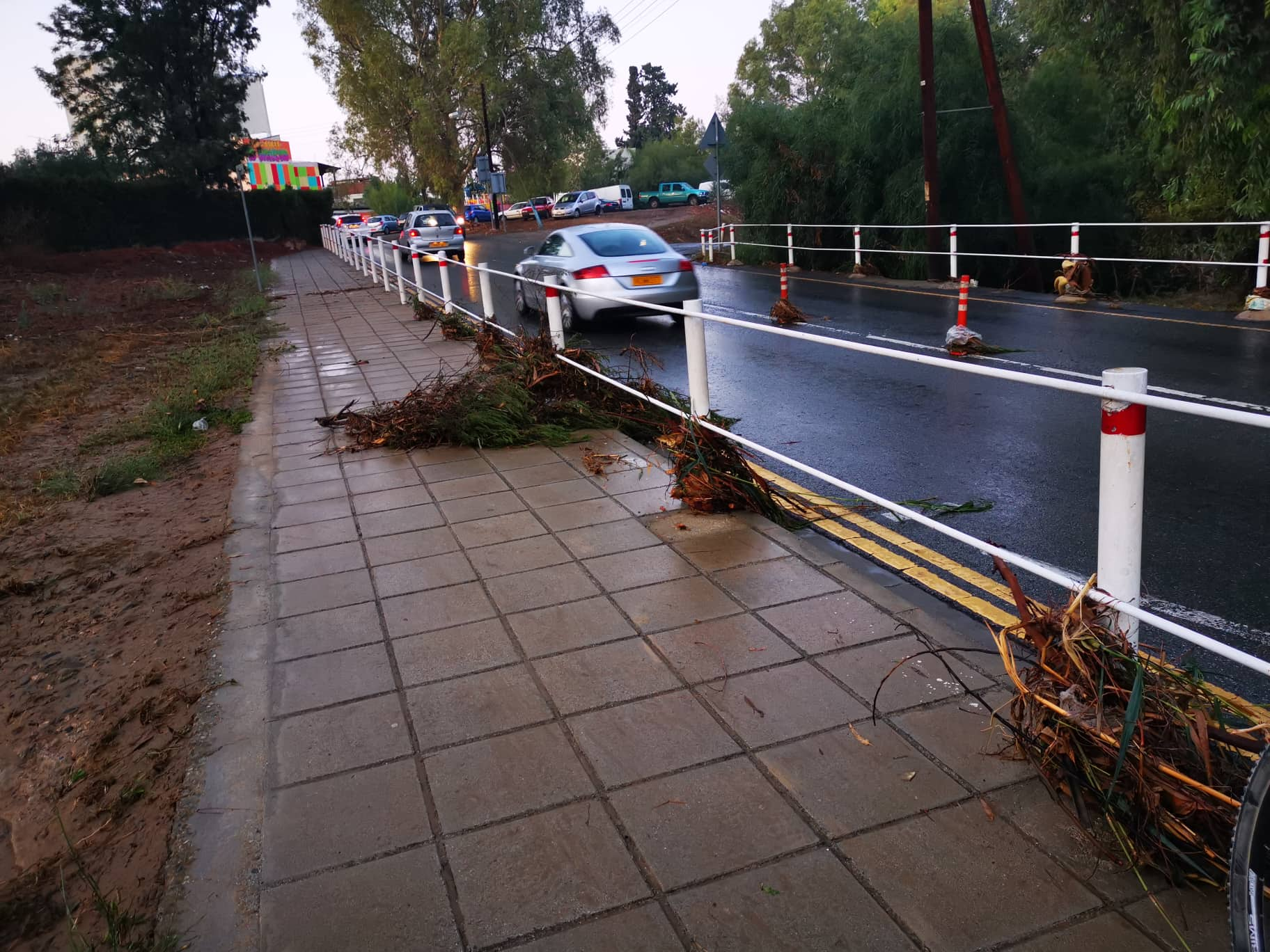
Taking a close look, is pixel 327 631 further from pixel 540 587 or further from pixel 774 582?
pixel 774 582

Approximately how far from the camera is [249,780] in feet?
10.3

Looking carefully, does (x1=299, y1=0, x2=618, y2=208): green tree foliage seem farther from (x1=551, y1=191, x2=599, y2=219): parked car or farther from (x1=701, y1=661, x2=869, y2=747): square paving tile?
(x1=701, y1=661, x2=869, y2=747): square paving tile

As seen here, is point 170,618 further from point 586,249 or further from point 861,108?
point 861,108

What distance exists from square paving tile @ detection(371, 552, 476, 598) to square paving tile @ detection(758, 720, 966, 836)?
7.00 feet

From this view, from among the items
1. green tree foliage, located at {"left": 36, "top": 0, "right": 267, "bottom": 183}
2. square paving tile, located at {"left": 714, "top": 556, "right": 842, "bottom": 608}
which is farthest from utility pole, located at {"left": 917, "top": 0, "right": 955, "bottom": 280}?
green tree foliage, located at {"left": 36, "top": 0, "right": 267, "bottom": 183}

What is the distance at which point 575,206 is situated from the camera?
61.0 meters

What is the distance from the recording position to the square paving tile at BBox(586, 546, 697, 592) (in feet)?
15.0

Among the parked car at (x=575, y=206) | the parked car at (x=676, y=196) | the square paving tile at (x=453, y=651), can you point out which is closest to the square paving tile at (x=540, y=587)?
the square paving tile at (x=453, y=651)

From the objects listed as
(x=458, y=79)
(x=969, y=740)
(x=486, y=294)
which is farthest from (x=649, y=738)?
(x=458, y=79)

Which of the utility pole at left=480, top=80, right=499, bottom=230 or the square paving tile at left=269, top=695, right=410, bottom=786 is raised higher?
the utility pole at left=480, top=80, right=499, bottom=230

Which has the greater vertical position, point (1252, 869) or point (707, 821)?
point (1252, 869)

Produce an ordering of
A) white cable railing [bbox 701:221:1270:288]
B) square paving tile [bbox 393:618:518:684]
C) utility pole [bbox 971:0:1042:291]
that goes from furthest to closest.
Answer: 1. utility pole [bbox 971:0:1042:291]
2. white cable railing [bbox 701:221:1270:288]
3. square paving tile [bbox 393:618:518:684]

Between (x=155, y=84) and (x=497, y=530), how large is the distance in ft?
177

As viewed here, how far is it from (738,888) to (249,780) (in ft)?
5.28
